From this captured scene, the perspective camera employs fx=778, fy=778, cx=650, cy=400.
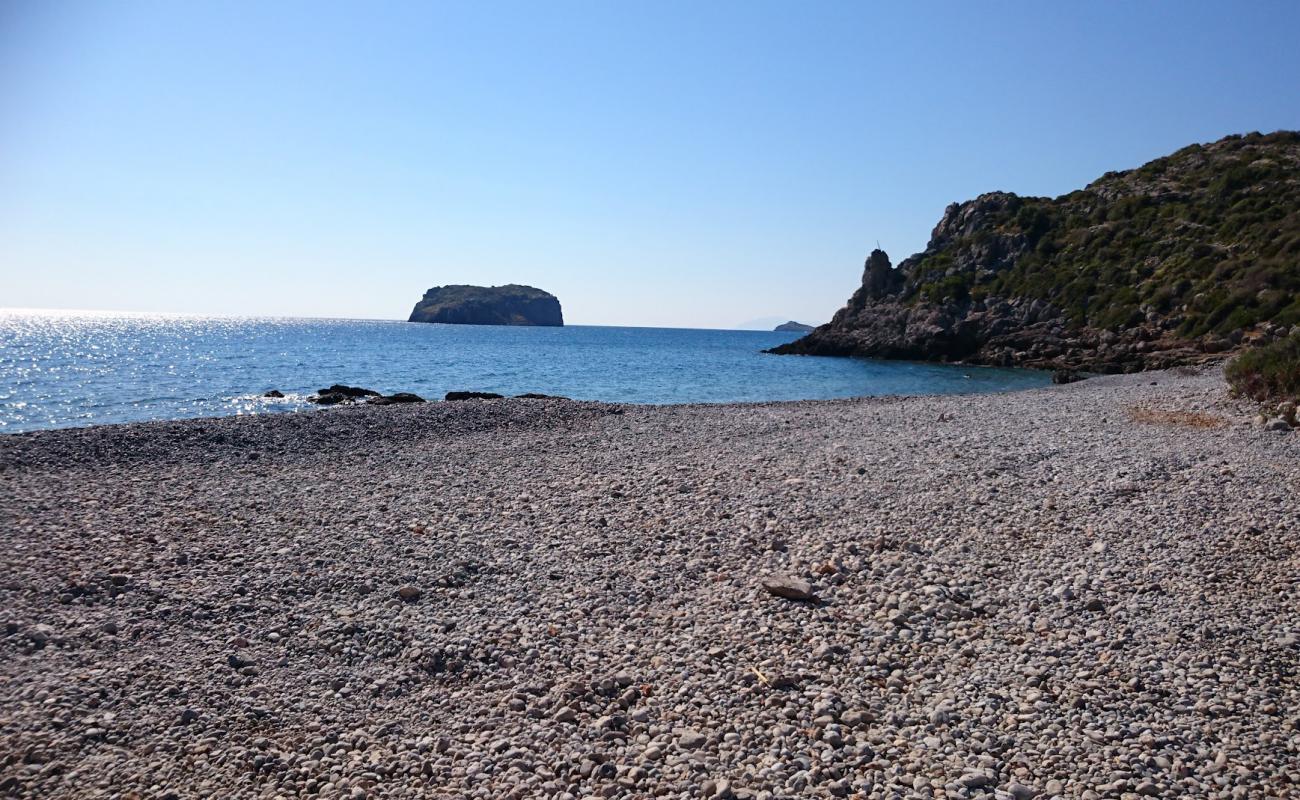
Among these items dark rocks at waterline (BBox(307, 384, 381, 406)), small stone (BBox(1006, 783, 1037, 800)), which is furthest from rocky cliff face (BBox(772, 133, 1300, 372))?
small stone (BBox(1006, 783, 1037, 800))

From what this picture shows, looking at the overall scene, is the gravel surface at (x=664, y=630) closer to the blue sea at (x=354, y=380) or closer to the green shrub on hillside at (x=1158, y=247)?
the blue sea at (x=354, y=380)

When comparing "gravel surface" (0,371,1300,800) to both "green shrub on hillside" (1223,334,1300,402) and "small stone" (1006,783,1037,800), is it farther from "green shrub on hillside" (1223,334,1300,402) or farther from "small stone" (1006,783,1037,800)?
"green shrub on hillside" (1223,334,1300,402)

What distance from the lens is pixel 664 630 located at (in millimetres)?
7738

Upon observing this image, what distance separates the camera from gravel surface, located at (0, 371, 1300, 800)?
553 centimetres

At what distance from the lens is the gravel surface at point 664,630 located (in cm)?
553

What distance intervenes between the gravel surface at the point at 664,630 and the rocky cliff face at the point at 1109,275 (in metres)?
37.8

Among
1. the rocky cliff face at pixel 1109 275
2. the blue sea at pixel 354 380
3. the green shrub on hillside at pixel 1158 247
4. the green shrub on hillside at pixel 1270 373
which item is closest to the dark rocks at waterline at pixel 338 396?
the blue sea at pixel 354 380

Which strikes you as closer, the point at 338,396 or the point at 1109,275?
the point at 338,396

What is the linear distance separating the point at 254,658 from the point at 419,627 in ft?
4.88

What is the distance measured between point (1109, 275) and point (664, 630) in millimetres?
61901

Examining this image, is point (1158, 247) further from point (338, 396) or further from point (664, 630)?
point (664, 630)

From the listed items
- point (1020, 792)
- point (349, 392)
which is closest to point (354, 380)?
point (349, 392)

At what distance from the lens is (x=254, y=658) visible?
7203 mm

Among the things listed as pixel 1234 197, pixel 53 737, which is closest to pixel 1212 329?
pixel 1234 197
